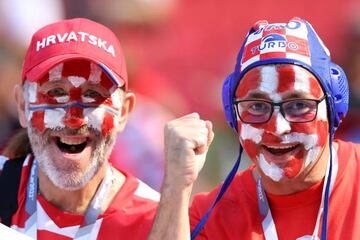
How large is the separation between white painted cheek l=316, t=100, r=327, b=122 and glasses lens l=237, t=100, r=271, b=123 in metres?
0.20

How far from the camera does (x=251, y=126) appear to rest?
4.00 m

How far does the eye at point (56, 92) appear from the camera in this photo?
438cm

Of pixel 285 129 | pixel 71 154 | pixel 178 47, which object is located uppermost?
pixel 178 47

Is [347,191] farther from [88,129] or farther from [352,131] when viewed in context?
[352,131]

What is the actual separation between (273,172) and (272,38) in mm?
539

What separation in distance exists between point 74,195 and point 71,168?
0.16 metres

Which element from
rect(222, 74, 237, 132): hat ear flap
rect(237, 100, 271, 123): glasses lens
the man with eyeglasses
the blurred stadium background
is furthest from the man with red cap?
the blurred stadium background

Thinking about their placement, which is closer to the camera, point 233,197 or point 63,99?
point 233,197

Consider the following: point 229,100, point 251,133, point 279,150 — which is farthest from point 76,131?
point 279,150

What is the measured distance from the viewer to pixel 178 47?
8.82 meters

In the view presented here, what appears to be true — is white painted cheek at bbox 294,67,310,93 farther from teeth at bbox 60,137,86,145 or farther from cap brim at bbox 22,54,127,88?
teeth at bbox 60,137,86,145

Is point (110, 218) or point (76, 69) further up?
point (76, 69)

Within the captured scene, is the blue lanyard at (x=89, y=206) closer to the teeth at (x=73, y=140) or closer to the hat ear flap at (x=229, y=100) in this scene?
the teeth at (x=73, y=140)

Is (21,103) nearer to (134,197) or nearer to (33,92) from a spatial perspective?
(33,92)
